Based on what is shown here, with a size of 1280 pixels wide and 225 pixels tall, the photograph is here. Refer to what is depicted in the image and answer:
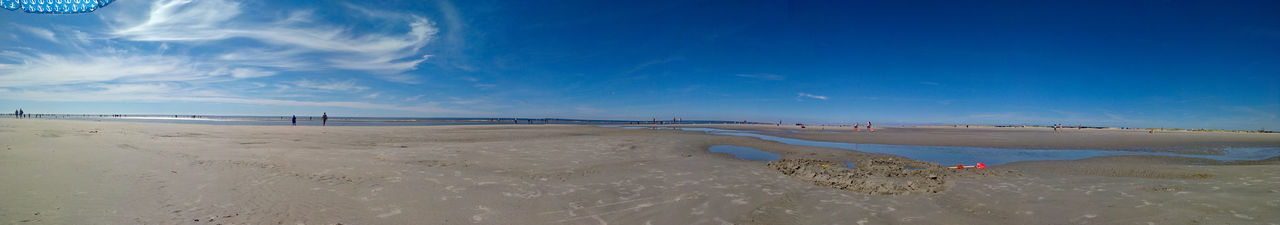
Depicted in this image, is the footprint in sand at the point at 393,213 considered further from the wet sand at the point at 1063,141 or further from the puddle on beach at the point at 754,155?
the wet sand at the point at 1063,141

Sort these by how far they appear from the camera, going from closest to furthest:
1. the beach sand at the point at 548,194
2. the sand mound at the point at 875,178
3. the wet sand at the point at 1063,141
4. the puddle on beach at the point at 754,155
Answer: the beach sand at the point at 548,194 < the sand mound at the point at 875,178 < the puddle on beach at the point at 754,155 < the wet sand at the point at 1063,141

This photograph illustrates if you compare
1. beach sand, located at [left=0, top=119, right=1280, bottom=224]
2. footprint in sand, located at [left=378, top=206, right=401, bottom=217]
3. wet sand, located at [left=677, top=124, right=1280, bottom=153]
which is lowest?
footprint in sand, located at [left=378, top=206, right=401, bottom=217]

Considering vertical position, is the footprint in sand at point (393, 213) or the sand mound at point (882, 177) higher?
the sand mound at point (882, 177)

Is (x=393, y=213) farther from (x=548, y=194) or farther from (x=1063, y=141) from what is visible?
(x=1063, y=141)

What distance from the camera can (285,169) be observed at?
9.29 m

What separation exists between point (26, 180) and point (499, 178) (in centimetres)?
763

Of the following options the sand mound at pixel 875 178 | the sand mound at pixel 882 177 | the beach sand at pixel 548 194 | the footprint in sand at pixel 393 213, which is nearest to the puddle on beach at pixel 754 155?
the sand mound at pixel 882 177

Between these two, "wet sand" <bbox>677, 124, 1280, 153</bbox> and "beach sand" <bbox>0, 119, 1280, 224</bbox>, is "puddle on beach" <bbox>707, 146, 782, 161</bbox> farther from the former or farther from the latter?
"wet sand" <bbox>677, 124, 1280, 153</bbox>

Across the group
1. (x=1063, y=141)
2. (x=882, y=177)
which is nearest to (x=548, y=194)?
(x=882, y=177)

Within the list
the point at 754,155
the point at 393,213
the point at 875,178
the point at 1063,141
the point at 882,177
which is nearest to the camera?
the point at 393,213

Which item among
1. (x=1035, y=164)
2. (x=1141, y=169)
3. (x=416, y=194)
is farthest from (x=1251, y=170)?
(x=416, y=194)

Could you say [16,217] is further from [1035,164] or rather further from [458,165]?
[1035,164]

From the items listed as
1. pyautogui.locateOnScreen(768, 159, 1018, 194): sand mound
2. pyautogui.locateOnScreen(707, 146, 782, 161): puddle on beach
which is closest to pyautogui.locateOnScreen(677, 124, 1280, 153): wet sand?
pyautogui.locateOnScreen(707, 146, 782, 161): puddle on beach

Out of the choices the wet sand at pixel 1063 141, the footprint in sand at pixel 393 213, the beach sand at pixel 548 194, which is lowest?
the footprint in sand at pixel 393 213
